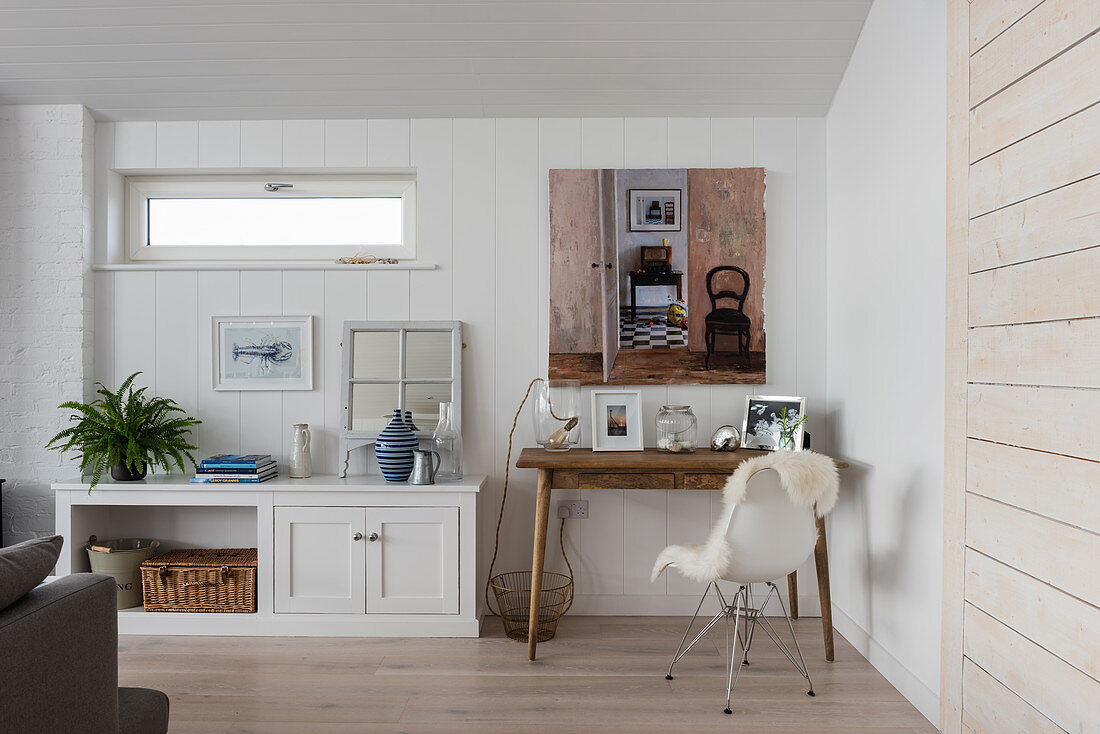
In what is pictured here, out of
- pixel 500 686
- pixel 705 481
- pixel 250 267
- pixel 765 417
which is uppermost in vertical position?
pixel 250 267

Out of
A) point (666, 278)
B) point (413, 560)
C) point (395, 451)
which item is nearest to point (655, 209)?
point (666, 278)

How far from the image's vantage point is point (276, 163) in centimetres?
349

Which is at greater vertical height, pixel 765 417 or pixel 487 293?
pixel 487 293

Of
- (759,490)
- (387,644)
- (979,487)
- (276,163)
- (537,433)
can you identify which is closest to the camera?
(979,487)

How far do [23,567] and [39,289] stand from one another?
2.47 metres

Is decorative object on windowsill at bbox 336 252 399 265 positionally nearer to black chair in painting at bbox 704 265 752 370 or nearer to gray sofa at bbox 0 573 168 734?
black chair in painting at bbox 704 265 752 370

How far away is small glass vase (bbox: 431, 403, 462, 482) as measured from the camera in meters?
3.25

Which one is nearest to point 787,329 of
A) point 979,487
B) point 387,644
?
point 979,487

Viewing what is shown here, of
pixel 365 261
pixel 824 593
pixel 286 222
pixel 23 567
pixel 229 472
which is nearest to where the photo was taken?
pixel 23 567

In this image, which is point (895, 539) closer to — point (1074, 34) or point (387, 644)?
point (1074, 34)

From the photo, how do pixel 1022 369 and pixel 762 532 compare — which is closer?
pixel 1022 369

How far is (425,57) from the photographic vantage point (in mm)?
3145

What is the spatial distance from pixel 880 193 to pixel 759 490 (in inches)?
50.0

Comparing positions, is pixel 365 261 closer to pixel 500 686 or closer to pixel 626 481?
pixel 626 481
